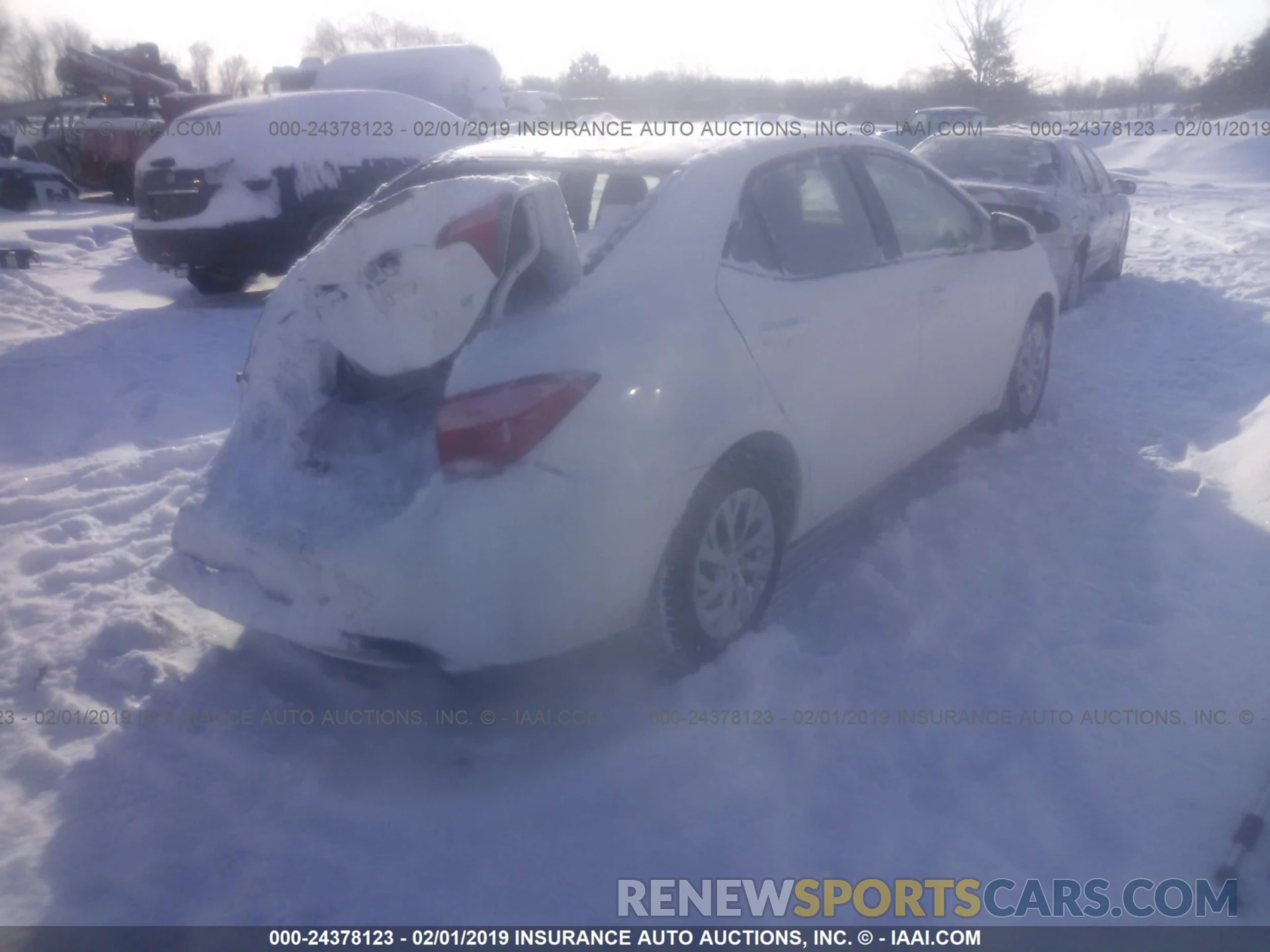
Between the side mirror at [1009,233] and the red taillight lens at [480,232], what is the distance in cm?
291

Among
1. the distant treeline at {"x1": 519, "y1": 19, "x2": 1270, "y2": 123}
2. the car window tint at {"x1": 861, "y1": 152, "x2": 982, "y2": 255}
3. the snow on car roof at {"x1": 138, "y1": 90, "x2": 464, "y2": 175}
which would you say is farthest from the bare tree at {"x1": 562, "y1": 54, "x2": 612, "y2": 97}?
the car window tint at {"x1": 861, "y1": 152, "x2": 982, "y2": 255}

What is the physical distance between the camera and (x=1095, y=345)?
288 inches

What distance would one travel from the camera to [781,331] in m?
3.12

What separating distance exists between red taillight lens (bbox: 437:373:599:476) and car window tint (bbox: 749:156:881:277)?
1165mm

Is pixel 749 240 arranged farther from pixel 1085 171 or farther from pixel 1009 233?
pixel 1085 171

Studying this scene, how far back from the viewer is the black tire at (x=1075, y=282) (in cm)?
809

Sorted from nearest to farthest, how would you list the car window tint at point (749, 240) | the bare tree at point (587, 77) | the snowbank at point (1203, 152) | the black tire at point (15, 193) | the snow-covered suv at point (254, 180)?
the car window tint at point (749, 240) → the snow-covered suv at point (254, 180) → the black tire at point (15, 193) → the snowbank at point (1203, 152) → the bare tree at point (587, 77)

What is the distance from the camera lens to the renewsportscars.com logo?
2.34m

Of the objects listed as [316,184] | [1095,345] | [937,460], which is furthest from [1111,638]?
[316,184]

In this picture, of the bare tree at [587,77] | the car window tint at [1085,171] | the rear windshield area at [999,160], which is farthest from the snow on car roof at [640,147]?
the bare tree at [587,77]

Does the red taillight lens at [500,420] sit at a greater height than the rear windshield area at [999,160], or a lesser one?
lesser

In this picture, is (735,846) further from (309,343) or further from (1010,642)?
(309,343)

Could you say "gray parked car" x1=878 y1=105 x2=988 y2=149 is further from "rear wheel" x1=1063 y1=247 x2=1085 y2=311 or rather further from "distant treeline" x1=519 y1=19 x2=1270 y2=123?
"rear wheel" x1=1063 y1=247 x2=1085 y2=311

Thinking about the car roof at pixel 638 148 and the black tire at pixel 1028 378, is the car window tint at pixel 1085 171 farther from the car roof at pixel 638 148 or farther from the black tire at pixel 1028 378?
the car roof at pixel 638 148
